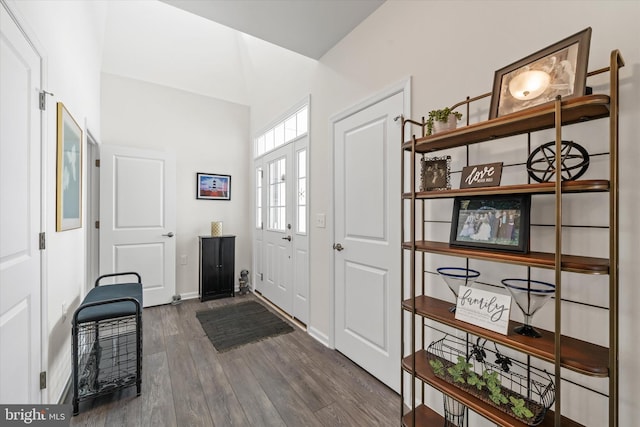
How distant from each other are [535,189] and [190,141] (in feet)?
13.4

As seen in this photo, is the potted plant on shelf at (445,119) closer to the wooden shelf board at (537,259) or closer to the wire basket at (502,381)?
the wooden shelf board at (537,259)

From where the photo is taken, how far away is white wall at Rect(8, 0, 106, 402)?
5.06 feet

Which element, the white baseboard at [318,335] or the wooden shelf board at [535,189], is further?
the white baseboard at [318,335]

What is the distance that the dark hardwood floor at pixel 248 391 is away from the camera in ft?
5.44

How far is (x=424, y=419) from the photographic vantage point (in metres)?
1.43

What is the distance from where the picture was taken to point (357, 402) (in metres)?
1.80

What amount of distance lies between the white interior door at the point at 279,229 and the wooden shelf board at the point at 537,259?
6.83 ft

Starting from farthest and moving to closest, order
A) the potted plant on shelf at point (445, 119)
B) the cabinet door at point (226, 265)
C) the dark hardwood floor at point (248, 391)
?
→ the cabinet door at point (226, 265) < the dark hardwood floor at point (248, 391) < the potted plant on shelf at point (445, 119)

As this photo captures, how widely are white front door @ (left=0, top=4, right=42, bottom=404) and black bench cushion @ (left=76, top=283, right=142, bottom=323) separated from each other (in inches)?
10.3

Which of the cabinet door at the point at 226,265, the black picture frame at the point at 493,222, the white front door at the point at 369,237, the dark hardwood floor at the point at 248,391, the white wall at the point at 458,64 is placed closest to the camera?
the white wall at the point at 458,64

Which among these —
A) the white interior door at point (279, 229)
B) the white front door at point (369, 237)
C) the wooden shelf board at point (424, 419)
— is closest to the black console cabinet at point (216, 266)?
the white interior door at point (279, 229)

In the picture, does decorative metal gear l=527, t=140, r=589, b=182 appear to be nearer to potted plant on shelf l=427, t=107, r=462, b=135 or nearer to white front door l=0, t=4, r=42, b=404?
potted plant on shelf l=427, t=107, r=462, b=135

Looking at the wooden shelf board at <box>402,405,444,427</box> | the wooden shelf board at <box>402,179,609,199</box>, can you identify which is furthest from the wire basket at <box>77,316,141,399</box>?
the wooden shelf board at <box>402,179,609,199</box>

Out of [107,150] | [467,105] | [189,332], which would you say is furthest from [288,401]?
[107,150]
